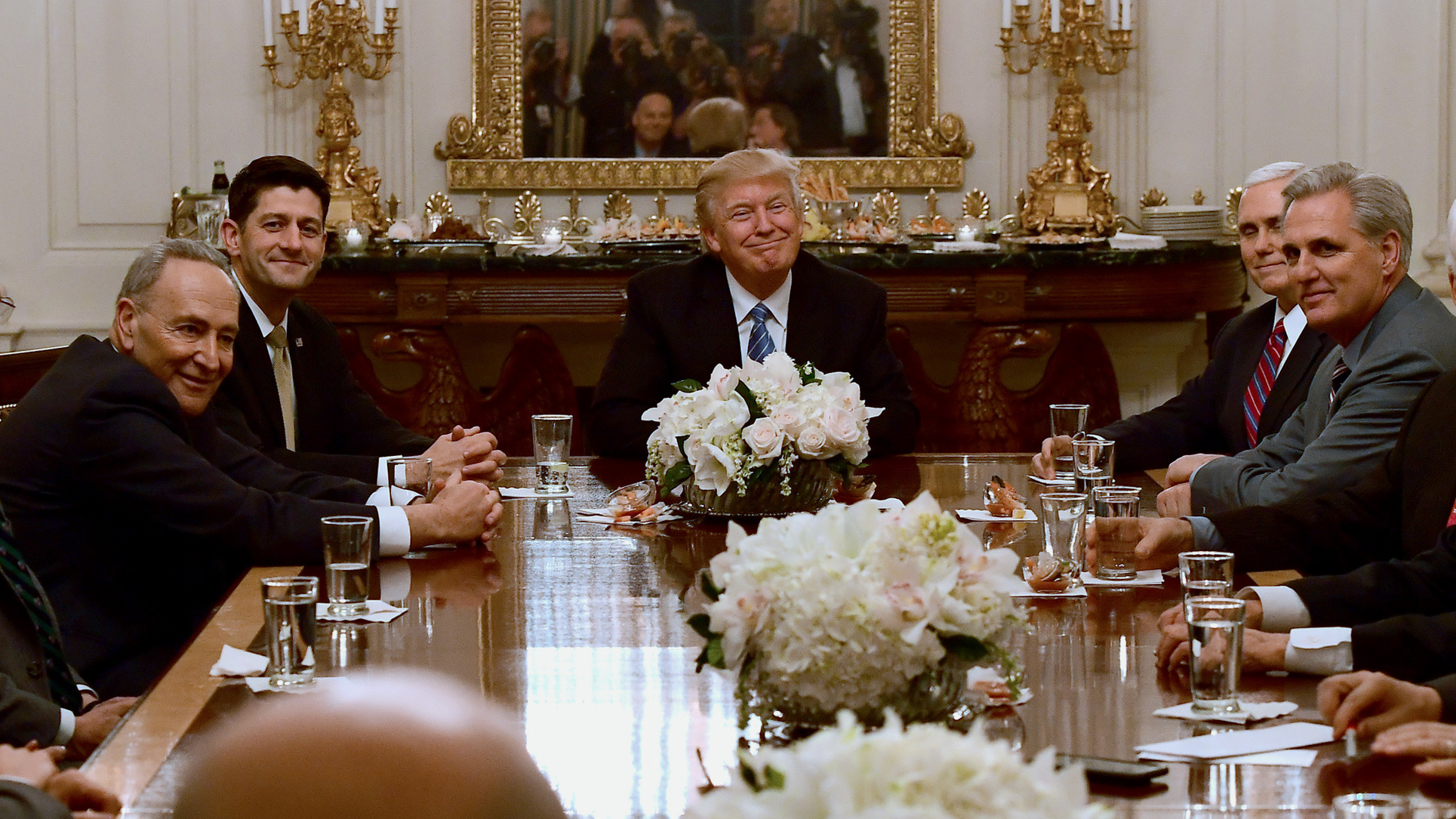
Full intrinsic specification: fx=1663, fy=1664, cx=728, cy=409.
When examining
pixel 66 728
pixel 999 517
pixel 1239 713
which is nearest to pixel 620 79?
pixel 999 517

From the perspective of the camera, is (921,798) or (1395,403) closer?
(921,798)

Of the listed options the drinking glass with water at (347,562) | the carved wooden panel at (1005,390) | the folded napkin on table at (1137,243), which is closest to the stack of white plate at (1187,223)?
the folded napkin on table at (1137,243)

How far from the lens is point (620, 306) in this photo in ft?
19.7

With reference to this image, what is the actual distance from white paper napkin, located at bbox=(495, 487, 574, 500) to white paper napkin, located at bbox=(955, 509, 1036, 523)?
0.81 metres

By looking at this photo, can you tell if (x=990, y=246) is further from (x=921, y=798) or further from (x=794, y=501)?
(x=921, y=798)

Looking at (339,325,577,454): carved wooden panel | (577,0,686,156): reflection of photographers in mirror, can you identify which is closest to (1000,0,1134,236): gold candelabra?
(577,0,686,156): reflection of photographers in mirror

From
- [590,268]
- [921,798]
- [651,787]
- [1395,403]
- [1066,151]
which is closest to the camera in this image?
[921,798]

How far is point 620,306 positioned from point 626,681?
163 inches

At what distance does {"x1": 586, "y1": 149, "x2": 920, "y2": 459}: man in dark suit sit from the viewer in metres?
4.04

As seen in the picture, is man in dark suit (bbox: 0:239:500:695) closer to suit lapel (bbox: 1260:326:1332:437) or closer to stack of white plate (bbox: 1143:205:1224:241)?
suit lapel (bbox: 1260:326:1332:437)

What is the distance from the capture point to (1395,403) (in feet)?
10.1

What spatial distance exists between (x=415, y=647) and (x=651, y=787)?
0.63 metres

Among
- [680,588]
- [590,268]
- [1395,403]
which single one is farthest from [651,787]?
[590,268]

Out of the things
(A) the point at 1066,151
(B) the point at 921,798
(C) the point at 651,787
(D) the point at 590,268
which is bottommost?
(C) the point at 651,787
